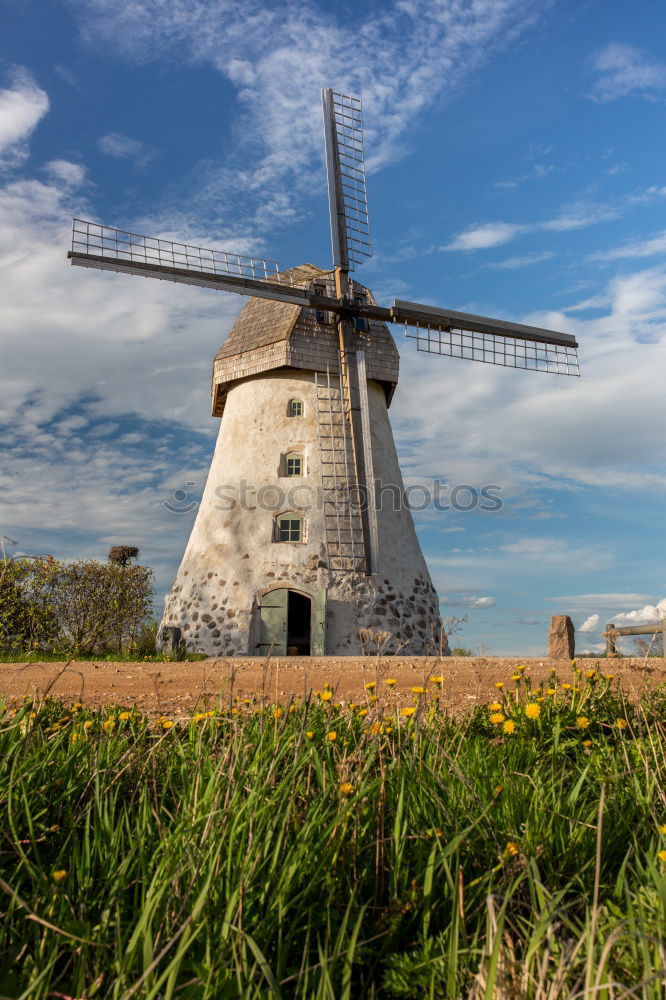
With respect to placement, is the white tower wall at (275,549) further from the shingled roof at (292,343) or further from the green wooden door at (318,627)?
the shingled roof at (292,343)

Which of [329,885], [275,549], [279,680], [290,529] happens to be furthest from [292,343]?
[329,885]

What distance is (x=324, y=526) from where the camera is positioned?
672 inches

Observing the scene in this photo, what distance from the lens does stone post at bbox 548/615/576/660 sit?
476 inches

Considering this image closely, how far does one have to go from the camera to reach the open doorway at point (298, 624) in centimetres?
1764

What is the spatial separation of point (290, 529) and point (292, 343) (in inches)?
179

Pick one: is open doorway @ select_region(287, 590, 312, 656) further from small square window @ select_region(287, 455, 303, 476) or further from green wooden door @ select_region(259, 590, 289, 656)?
small square window @ select_region(287, 455, 303, 476)

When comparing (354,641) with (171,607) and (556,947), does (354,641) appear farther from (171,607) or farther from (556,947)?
(556,947)

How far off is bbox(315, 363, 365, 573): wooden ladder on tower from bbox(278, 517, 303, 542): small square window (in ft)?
2.10

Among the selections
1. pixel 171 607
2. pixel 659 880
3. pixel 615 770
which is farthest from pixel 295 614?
pixel 659 880

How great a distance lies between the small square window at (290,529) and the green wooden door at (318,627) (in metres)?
1.65

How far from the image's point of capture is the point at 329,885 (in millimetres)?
2434

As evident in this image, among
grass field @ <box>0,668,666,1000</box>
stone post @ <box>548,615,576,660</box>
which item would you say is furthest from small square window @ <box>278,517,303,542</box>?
grass field @ <box>0,668,666,1000</box>

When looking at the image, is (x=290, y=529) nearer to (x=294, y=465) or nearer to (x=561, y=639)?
(x=294, y=465)

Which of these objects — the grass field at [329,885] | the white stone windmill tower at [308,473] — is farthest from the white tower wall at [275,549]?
the grass field at [329,885]
